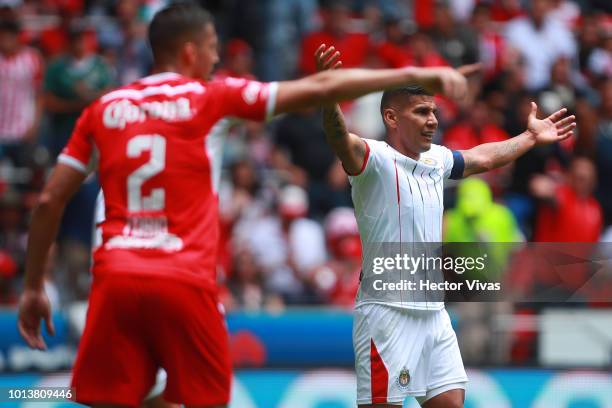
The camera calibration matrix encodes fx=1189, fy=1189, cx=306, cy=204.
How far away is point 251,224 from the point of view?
39.8 feet

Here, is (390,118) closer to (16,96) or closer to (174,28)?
(174,28)

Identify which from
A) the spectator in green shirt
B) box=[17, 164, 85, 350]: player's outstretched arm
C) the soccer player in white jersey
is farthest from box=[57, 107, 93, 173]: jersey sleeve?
the spectator in green shirt

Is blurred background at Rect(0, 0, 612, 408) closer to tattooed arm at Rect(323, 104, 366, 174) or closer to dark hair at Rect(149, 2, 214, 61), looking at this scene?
tattooed arm at Rect(323, 104, 366, 174)

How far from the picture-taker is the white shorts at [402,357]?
20.4 ft

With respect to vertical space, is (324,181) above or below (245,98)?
above

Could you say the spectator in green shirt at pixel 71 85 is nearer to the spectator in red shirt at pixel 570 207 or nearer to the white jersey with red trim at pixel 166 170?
the spectator in red shirt at pixel 570 207

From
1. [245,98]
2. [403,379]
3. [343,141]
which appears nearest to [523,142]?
[343,141]

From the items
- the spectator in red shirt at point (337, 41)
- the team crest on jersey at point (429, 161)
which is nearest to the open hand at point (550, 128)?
the team crest on jersey at point (429, 161)

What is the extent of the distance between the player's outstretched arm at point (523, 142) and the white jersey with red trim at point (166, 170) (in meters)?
2.01

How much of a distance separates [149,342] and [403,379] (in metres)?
1.65

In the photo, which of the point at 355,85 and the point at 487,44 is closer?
the point at 355,85

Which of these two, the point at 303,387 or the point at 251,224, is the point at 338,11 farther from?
the point at 303,387

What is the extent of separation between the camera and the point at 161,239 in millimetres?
5098

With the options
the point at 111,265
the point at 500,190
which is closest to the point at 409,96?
the point at 111,265
